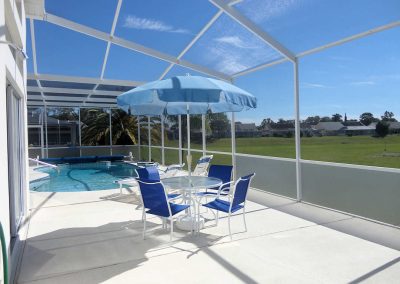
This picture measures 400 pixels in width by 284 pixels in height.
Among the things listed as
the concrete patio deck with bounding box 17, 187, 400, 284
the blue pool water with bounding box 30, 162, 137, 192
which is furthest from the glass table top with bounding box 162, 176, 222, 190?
the blue pool water with bounding box 30, 162, 137, 192

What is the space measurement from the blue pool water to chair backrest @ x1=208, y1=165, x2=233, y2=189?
13.8 feet

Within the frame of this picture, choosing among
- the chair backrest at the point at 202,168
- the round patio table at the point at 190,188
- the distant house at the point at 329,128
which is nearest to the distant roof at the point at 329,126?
the distant house at the point at 329,128

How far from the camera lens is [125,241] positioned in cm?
446

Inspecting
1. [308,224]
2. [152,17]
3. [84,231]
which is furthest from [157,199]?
[152,17]

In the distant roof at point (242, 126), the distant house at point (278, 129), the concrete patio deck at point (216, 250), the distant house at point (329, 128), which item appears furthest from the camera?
the distant house at point (329, 128)

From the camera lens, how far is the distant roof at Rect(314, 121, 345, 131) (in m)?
38.0

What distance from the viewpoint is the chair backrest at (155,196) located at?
4.20 metres

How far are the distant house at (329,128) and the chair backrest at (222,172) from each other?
3496 centimetres

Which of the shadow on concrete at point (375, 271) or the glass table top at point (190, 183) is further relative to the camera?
the glass table top at point (190, 183)

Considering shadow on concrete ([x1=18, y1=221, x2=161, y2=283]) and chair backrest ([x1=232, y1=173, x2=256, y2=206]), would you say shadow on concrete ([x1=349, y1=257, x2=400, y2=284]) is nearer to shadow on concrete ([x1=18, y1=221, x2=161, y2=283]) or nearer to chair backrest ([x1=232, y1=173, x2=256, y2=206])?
chair backrest ([x1=232, y1=173, x2=256, y2=206])

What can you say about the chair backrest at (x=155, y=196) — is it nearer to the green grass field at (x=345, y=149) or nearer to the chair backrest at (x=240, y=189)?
the chair backrest at (x=240, y=189)

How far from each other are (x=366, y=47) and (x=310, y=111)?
10.4 m

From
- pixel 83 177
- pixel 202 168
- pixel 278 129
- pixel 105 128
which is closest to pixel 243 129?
pixel 105 128

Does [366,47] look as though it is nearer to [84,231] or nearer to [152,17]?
[152,17]
